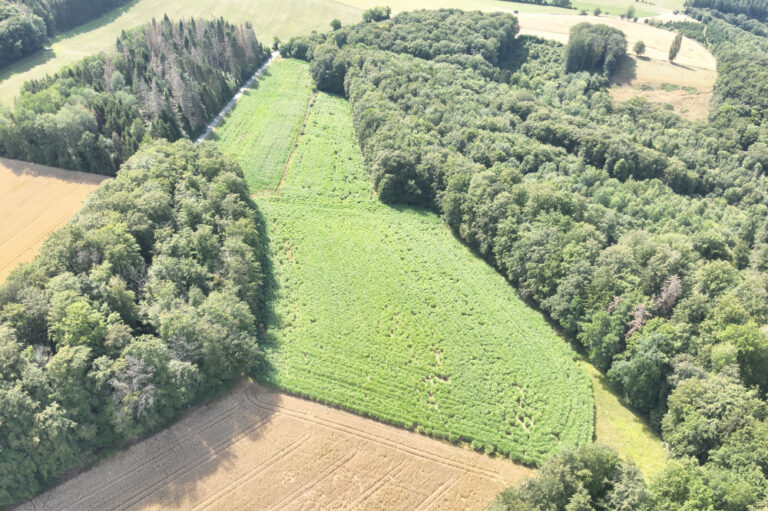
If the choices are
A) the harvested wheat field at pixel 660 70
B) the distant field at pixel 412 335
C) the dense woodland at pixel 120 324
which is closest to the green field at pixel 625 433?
the distant field at pixel 412 335

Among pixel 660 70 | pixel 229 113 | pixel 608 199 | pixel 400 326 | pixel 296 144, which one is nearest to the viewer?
pixel 400 326

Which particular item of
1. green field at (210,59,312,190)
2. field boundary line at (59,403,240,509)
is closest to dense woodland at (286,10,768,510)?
green field at (210,59,312,190)

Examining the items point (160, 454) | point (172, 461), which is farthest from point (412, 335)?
point (160, 454)

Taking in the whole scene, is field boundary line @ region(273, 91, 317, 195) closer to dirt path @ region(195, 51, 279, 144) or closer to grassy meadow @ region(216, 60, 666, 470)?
grassy meadow @ region(216, 60, 666, 470)

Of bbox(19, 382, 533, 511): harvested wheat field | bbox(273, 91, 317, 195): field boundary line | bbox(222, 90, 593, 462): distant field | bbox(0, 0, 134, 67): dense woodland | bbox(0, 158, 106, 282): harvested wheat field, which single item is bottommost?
bbox(19, 382, 533, 511): harvested wheat field

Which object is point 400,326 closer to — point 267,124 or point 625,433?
point 625,433

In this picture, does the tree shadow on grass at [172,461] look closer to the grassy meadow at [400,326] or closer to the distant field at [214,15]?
the grassy meadow at [400,326]
